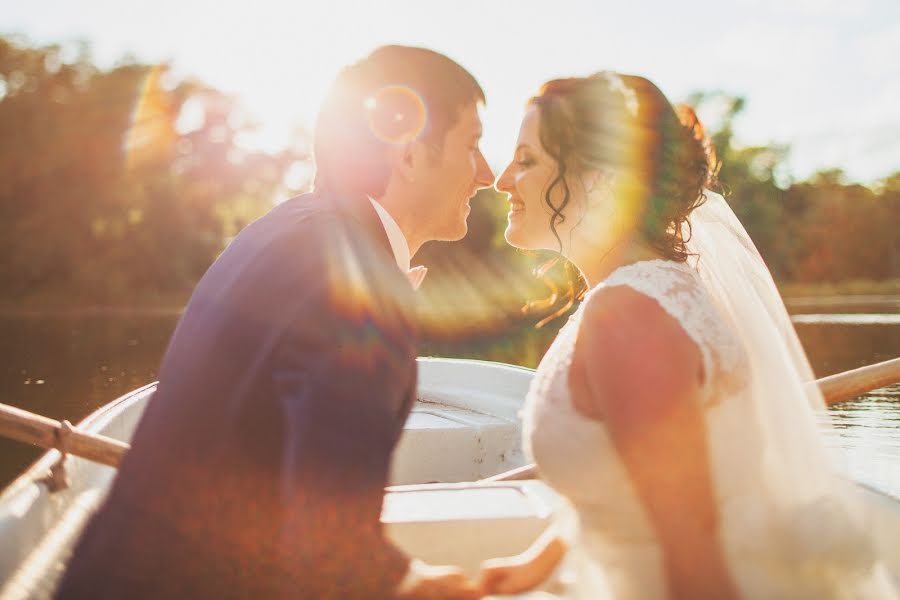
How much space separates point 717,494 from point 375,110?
0.83m

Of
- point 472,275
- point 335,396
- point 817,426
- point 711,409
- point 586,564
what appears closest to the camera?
point 335,396

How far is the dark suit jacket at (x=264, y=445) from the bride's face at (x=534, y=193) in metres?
0.64

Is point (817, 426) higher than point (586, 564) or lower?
higher

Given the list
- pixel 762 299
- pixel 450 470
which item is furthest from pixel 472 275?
pixel 762 299

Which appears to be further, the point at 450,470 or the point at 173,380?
the point at 450,470

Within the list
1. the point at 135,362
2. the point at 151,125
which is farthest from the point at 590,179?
the point at 151,125

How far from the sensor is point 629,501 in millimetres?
1375

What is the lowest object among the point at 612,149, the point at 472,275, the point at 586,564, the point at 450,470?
the point at 472,275

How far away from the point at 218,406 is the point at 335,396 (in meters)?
0.16

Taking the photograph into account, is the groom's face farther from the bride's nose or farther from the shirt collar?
the bride's nose

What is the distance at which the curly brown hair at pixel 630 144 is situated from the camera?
153cm

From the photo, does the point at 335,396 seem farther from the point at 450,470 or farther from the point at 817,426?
the point at 450,470

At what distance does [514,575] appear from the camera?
4.85 feet

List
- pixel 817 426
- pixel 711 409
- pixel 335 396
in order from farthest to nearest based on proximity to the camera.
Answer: pixel 817 426
pixel 711 409
pixel 335 396
